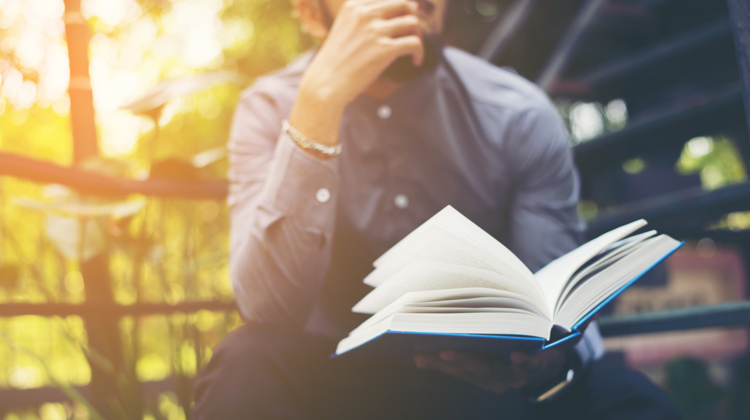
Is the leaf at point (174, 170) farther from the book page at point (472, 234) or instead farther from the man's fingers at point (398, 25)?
the book page at point (472, 234)

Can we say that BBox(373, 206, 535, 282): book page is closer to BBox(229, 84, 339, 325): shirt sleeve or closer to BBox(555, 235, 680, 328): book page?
BBox(555, 235, 680, 328): book page

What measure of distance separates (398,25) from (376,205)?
1.29 ft

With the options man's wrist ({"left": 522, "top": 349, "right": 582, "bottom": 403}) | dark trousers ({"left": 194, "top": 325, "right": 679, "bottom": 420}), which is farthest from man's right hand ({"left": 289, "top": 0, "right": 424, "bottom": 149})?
man's wrist ({"left": 522, "top": 349, "right": 582, "bottom": 403})

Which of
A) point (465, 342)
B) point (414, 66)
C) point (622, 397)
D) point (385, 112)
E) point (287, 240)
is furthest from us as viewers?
point (385, 112)

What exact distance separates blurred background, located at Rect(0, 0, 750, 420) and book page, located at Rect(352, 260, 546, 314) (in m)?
0.37

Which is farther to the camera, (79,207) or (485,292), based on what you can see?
(79,207)

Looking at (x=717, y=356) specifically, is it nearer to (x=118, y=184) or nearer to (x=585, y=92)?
(x=585, y=92)

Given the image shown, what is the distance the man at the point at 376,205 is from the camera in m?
0.75

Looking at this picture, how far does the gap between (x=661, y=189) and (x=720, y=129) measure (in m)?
0.38

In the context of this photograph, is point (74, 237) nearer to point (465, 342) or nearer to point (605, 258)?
point (465, 342)

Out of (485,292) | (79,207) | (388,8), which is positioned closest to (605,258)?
Result: (485,292)

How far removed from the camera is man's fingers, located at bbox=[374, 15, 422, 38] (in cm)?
81

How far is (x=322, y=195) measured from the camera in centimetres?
84

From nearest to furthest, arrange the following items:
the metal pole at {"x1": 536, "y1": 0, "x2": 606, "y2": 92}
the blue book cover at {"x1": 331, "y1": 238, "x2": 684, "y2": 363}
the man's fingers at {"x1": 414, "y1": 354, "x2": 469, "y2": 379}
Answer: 1. the blue book cover at {"x1": 331, "y1": 238, "x2": 684, "y2": 363}
2. the man's fingers at {"x1": 414, "y1": 354, "x2": 469, "y2": 379}
3. the metal pole at {"x1": 536, "y1": 0, "x2": 606, "y2": 92}
